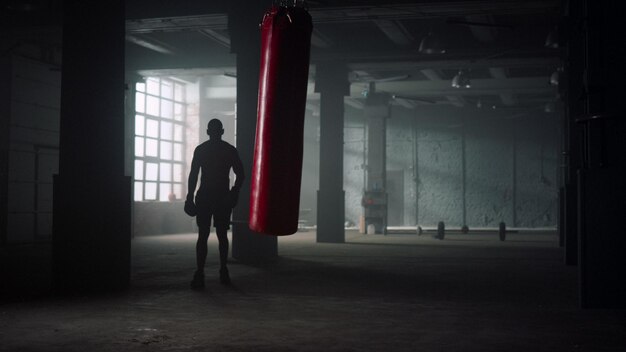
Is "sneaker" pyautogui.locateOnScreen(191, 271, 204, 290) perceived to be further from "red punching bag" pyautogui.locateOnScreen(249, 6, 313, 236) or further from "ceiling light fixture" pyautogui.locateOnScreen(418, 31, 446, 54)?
"ceiling light fixture" pyautogui.locateOnScreen(418, 31, 446, 54)

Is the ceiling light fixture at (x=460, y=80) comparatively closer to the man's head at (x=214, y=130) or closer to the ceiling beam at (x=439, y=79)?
the ceiling beam at (x=439, y=79)

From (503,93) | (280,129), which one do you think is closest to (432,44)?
Answer: (503,93)

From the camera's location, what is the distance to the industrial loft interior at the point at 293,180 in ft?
15.6

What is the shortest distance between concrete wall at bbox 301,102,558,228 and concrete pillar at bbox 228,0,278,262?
15115mm

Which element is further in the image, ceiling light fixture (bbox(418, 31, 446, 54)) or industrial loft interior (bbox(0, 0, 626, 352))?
ceiling light fixture (bbox(418, 31, 446, 54))

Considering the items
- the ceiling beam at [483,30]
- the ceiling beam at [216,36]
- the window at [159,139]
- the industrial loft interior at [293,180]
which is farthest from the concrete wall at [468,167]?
the ceiling beam at [216,36]

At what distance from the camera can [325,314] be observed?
17.9 feet

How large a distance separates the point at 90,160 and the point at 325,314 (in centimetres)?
291

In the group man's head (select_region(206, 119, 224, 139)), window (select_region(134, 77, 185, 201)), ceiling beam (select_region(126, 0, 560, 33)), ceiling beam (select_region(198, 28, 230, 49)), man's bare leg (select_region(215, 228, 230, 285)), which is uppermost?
ceiling beam (select_region(198, 28, 230, 49))

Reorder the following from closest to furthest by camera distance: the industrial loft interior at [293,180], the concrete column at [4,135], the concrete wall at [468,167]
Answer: the industrial loft interior at [293,180]
the concrete column at [4,135]
the concrete wall at [468,167]

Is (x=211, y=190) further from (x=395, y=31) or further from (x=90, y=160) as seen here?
(x=395, y=31)

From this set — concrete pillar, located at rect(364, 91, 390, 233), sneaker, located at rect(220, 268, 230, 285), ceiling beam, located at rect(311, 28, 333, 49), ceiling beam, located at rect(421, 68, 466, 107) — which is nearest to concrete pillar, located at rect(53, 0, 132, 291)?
sneaker, located at rect(220, 268, 230, 285)

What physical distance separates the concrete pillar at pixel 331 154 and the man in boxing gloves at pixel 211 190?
8653 millimetres

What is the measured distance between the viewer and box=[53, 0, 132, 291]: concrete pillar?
6.68 meters
